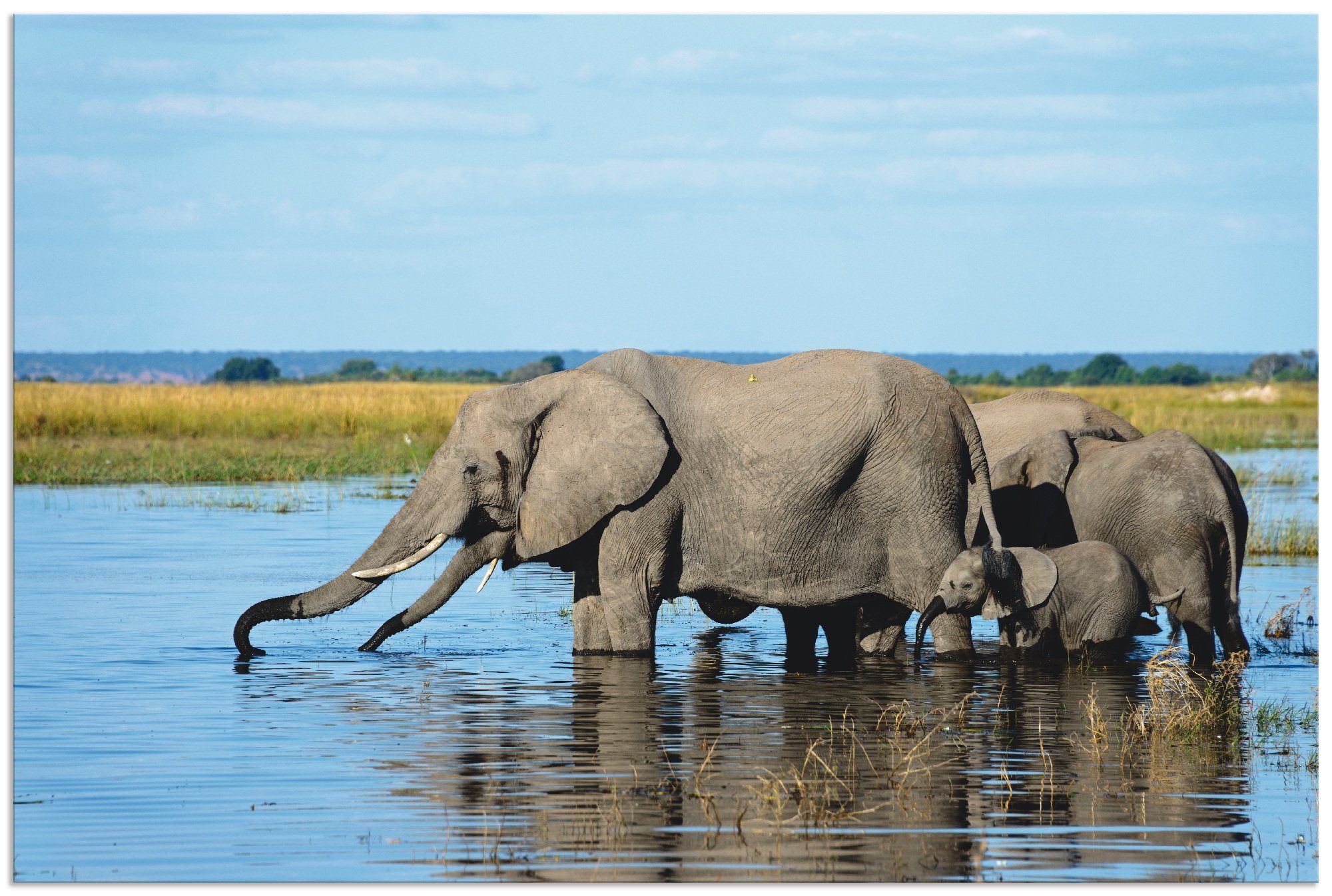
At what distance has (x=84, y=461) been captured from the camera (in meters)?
26.5

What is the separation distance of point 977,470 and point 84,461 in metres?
18.2

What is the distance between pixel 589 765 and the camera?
27.1 feet

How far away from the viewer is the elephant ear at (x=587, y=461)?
10383 mm

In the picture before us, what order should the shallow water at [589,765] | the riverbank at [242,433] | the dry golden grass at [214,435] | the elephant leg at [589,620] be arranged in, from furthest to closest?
the riverbank at [242,433] → the dry golden grass at [214,435] → the elephant leg at [589,620] → the shallow water at [589,765]

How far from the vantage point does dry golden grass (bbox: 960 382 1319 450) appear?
34.4m

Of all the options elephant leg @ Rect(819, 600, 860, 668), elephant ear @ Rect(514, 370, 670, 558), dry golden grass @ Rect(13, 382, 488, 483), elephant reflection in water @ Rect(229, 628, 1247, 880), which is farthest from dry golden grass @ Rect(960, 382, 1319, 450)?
elephant reflection in water @ Rect(229, 628, 1247, 880)

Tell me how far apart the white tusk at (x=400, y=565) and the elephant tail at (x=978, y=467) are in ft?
9.48

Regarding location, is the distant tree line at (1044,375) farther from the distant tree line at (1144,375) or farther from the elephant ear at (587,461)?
the elephant ear at (587,461)

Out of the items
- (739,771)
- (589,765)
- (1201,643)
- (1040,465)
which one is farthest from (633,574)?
(1201,643)

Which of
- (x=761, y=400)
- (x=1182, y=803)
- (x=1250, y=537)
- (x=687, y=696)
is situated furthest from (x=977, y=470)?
(x=1250, y=537)

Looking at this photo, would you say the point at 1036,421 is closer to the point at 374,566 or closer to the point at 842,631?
the point at 842,631

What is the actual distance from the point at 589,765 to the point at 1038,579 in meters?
3.57

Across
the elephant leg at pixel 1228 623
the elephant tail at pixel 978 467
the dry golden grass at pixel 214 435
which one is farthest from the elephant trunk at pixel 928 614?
the dry golden grass at pixel 214 435

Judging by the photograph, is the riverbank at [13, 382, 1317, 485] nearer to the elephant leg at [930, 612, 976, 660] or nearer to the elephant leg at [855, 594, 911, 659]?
the elephant leg at [855, 594, 911, 659]
